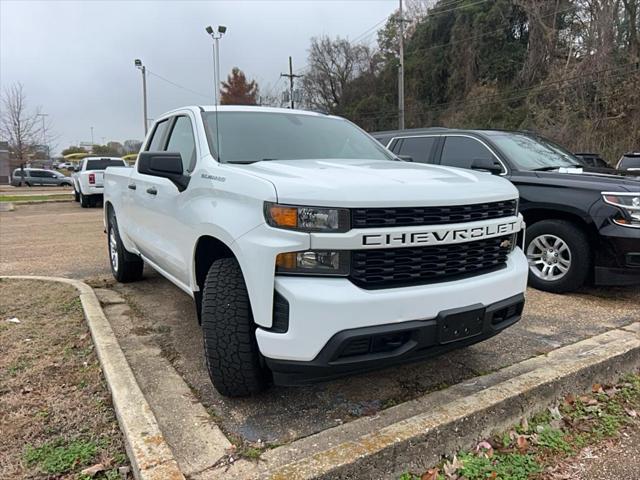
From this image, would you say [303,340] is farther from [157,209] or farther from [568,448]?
[157,209]

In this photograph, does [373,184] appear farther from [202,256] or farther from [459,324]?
A: [202,256]

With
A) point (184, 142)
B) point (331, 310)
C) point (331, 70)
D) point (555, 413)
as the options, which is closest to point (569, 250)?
point (555, 413)

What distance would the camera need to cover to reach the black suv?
15.3 ft

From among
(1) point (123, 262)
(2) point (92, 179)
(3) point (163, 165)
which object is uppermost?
(3) point (163, 165)

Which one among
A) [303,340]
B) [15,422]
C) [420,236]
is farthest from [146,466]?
[420,236]

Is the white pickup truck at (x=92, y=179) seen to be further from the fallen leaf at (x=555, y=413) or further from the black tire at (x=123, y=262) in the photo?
the fallen leaf at (x=555, y=413)

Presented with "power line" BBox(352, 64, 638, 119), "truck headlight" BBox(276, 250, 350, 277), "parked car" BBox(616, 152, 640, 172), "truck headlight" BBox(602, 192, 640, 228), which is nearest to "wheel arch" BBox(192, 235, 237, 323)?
"truck headlight" BBox(276, 250, 350, 277)

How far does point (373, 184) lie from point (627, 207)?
10.9 feet

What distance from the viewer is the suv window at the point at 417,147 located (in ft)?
21.8

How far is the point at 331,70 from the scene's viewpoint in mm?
54438

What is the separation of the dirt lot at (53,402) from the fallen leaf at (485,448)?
174cm

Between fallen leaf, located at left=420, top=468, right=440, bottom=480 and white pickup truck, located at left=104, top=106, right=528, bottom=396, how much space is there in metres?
0.53

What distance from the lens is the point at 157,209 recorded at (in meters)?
3.97

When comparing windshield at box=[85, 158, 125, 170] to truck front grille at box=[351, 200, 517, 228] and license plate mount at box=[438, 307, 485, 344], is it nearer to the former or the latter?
truck front grille at box=[351, 200, 517, 228]
